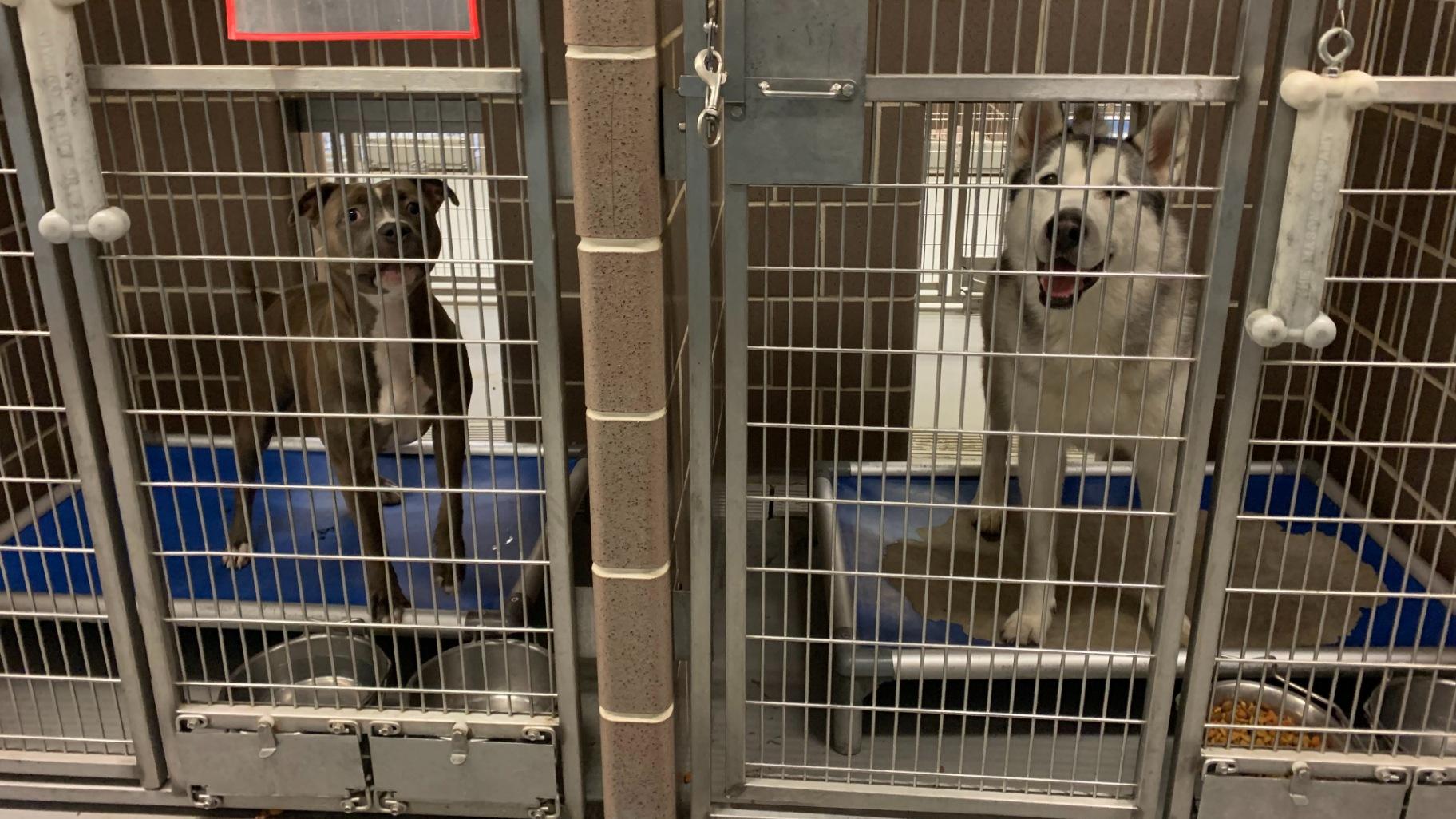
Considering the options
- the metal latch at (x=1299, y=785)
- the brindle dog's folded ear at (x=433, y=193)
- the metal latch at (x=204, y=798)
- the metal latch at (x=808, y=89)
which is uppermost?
the metal latch at (x=808, y=89)

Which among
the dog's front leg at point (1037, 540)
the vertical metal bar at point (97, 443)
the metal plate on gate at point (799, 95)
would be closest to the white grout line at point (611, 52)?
the metal plate on gate at point (799, 95)

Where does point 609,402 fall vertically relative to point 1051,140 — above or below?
below

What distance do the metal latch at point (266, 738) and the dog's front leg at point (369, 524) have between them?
0.80ft

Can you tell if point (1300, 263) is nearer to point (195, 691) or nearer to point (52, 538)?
point (195, 691)

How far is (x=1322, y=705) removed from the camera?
2.05m

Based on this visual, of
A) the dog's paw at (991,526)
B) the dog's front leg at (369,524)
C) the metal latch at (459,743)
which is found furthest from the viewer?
the dog's paw at (991,526)

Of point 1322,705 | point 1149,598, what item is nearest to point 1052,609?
Answer: point 1149,598

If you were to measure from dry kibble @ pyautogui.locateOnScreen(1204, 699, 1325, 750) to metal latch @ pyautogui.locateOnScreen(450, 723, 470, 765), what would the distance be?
4.08 feet

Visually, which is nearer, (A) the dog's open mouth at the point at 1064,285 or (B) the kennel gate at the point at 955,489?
(B) the kennel gate at the point at 955,489

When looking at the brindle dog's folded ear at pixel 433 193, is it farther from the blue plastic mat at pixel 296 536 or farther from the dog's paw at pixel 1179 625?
the dog's paw at pixel 1179 625

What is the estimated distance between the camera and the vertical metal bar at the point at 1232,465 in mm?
1455

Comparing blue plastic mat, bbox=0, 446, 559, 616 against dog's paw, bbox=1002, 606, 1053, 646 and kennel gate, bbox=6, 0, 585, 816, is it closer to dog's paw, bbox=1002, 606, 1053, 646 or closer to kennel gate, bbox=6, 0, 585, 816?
kennel gate, bbox=6, 0, 585, 816

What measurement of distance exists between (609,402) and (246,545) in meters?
1.22

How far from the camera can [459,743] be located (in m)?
1.85
